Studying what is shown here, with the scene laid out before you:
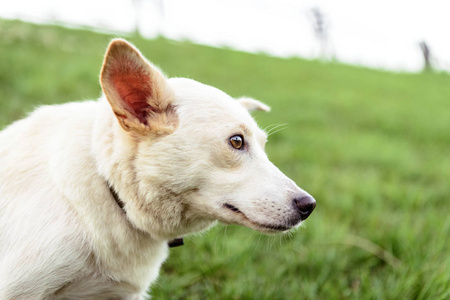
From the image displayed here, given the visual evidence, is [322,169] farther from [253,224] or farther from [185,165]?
[185,165]

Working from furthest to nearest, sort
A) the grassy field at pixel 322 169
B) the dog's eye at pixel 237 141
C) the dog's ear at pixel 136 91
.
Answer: the grassy field at pixel 322 169 → the dog's eye at pixel 237 141 → the dog's ear at pixel 136 91

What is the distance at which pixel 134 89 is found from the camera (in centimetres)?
194

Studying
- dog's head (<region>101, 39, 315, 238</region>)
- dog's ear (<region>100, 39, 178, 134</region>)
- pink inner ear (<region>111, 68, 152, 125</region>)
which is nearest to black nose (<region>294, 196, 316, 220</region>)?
dog's head (<region>101, 39, 315, 238</region>)

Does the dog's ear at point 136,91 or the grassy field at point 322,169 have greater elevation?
the dog's ear at point 136,91

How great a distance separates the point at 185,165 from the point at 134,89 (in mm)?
409

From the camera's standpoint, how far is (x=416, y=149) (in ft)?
20.8

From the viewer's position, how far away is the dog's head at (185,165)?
1.88 m

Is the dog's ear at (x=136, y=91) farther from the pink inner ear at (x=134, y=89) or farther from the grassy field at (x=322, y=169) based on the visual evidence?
the grassy field at (x=322, y=169)

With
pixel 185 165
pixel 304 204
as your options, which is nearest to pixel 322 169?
pixel 304 204

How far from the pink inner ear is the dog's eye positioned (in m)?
0.40

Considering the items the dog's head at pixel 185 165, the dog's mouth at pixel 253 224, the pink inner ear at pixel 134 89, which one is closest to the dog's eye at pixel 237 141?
the dog's head at pixel 185 165

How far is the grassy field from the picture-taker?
2.78 metres

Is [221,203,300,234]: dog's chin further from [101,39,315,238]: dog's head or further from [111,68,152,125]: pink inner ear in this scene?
[111,68,152,125]: pink inner ear

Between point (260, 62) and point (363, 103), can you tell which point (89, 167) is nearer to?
point (363, 103)
